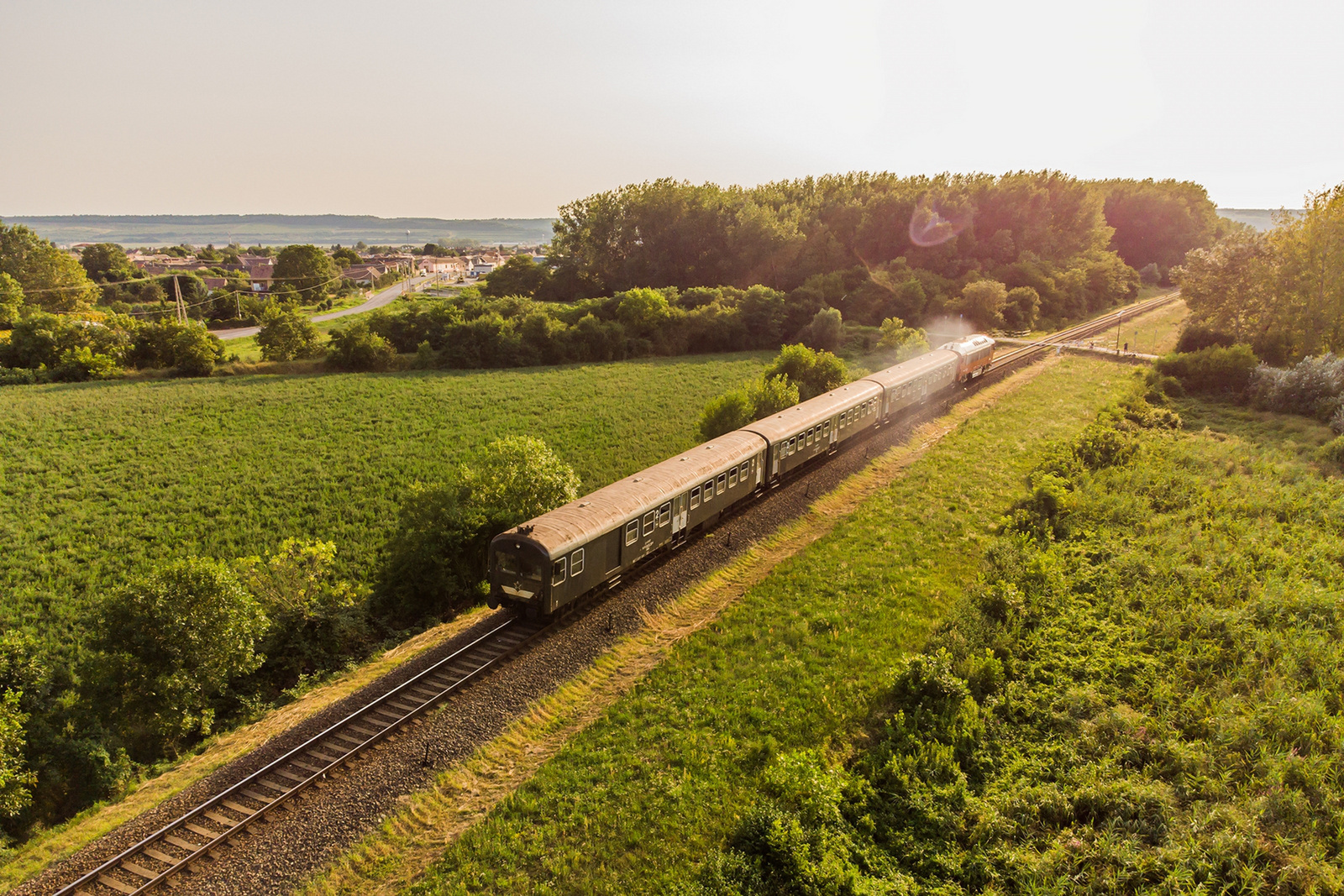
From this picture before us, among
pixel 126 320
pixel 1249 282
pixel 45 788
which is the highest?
pixel 1249 282

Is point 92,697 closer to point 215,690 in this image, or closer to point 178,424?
point 215,690

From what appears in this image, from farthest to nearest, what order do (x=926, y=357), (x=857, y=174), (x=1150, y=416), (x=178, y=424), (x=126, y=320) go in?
(x=857, y=174) < (x=126, y=320) < (x=926, y=357) < (x=178, y=424) < (x=1150, y=416)

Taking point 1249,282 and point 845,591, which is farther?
point 1249,282

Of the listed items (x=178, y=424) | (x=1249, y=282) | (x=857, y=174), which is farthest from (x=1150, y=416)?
(x=857, y=174)

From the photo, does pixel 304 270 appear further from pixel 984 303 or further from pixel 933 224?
pixel 984 303

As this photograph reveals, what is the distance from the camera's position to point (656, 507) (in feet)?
67.4

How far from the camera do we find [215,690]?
1770cm

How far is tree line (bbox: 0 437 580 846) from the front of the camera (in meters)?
15.9

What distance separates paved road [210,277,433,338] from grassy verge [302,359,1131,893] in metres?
69.0

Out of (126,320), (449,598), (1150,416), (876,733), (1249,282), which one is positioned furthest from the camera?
(126,320)

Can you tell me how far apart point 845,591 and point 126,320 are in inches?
2261

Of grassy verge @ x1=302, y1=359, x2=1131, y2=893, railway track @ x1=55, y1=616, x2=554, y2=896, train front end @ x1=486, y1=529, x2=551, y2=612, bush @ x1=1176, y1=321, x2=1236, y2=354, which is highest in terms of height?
bush @ x1=1176, y1=321, x2=1236, y2=354

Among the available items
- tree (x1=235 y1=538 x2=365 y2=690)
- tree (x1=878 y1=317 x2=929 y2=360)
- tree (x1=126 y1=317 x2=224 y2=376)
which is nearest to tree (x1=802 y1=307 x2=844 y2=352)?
tree (x1=878 y1=317 x2=929 y2=360)

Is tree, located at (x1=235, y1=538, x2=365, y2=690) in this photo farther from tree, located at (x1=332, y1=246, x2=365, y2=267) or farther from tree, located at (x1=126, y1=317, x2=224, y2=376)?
tree, located at (x1=332, y1=246, x2=365, y2=267)
